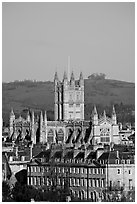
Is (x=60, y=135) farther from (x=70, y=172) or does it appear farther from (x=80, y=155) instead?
(x=70, y=172)

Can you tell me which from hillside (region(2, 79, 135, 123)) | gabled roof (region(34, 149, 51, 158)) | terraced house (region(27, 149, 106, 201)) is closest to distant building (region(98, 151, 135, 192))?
terraced house (region(27, 149, 106, 201))

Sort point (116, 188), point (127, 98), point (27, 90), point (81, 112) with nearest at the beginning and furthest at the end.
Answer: point (116, 188), point (81, 112), point (127, 98), point (27, 90)

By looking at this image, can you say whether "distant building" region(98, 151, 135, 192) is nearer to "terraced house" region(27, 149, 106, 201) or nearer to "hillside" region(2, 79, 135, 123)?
"terraced house" region(27, 149, 106, 201)

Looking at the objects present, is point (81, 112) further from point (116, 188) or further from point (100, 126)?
point (116, 188)

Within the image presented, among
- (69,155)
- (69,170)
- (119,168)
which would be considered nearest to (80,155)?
(69,155)

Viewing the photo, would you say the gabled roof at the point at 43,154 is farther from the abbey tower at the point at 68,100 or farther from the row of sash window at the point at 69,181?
the abbey tower at the point at 68,100

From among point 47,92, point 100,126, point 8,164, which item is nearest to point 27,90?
point 47,92

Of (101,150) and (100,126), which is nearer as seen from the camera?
(101,150)
